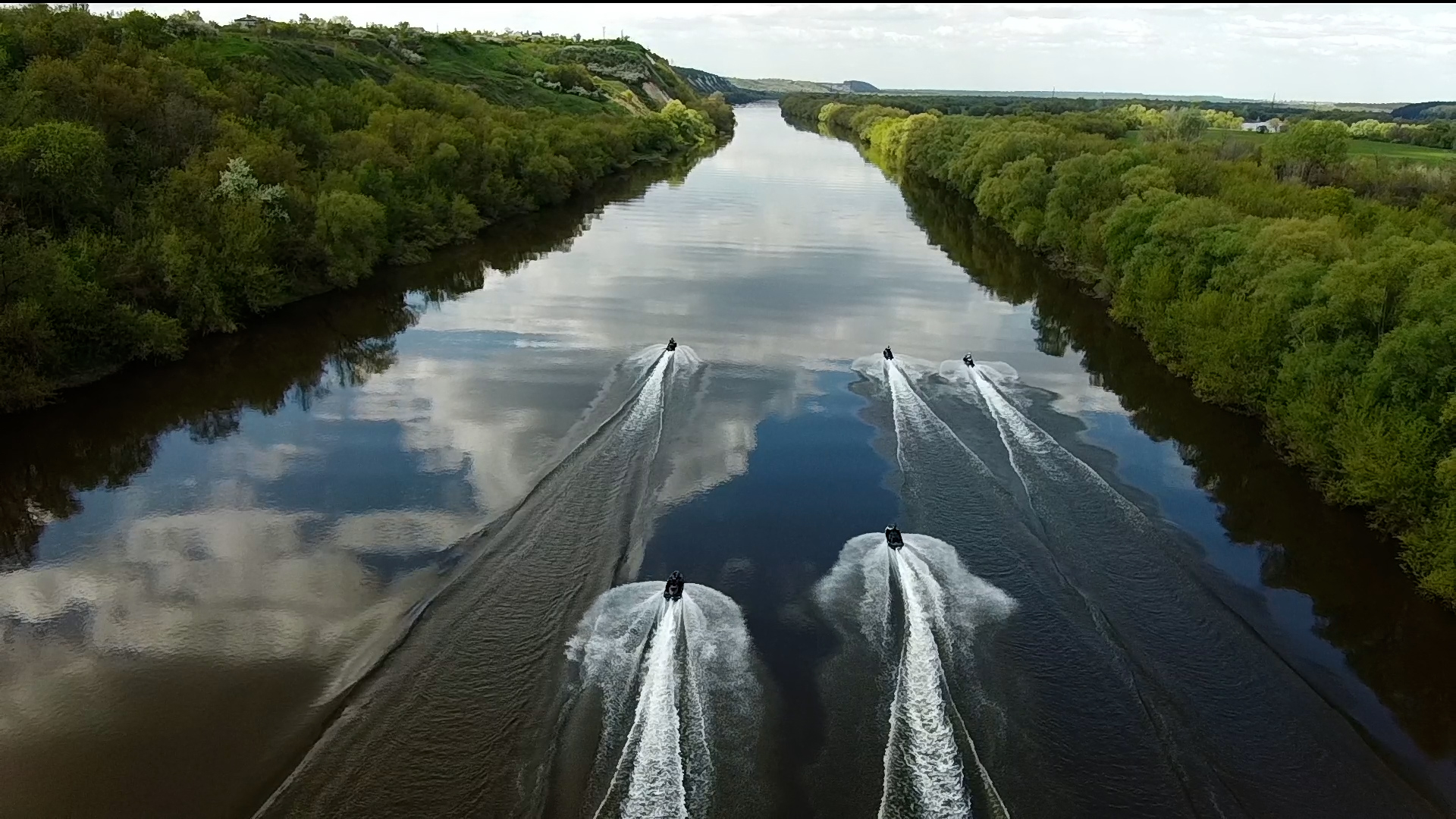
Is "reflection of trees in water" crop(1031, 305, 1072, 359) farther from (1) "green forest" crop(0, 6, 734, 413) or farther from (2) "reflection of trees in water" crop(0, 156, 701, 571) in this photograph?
(1) "green forest" crop(0, 6, 734, 413)

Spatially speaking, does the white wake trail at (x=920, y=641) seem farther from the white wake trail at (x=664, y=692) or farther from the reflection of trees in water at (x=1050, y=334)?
the reflection of trees in water at (x=1050, y=334)

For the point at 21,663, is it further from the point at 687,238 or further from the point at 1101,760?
the point at 687,238

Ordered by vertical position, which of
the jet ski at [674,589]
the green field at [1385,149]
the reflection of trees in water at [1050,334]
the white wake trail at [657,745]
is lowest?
the white wake trail at [657,745]

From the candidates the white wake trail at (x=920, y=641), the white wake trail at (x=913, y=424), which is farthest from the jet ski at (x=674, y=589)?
the white wake trail at (x=913, y=424)

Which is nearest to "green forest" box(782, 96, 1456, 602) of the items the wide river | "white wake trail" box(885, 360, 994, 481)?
the wide river

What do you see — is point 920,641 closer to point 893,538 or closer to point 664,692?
point 893,538

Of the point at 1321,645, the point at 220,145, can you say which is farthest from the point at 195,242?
the point at 1321,645
